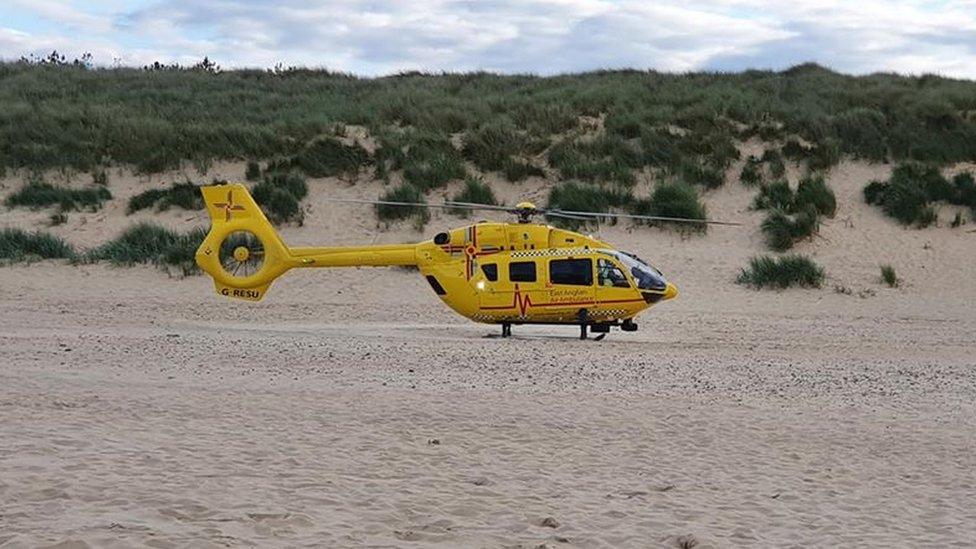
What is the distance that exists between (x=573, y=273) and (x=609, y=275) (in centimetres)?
52

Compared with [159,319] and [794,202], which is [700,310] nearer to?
[794,202]

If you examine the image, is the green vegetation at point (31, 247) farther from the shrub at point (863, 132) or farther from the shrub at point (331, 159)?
the shrub at point (863, 132)

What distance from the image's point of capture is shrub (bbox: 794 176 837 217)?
27.5 metres

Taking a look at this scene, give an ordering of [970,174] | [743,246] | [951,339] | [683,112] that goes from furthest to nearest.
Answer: [683,112]
[970,174]
[743,246]
[951,339]

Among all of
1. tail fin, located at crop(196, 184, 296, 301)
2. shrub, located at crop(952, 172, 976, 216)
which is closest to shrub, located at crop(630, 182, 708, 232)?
shrub, located at crop(952, 172, 976, 216)

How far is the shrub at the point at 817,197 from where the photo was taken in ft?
90.4

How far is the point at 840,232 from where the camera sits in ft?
88.1

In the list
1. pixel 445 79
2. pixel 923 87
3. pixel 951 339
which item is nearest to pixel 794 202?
pixel 951 339

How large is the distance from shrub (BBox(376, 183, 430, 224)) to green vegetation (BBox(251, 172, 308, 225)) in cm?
194

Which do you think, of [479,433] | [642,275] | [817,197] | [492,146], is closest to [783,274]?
[817,197]

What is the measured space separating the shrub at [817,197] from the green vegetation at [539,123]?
1272 mm

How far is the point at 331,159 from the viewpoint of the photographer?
1221 inches

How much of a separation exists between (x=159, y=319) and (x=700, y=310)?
377 inches

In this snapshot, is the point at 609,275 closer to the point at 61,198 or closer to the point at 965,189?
the point at 965,189
